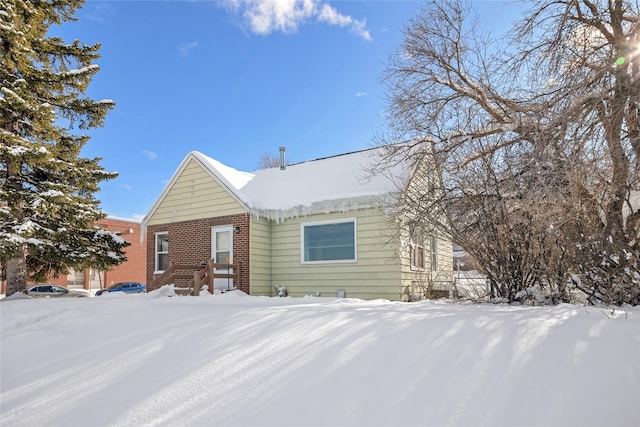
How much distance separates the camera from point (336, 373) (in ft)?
10.6

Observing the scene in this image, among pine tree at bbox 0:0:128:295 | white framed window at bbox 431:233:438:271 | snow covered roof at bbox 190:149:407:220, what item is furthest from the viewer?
white framed window at bbox 431:233:438:271

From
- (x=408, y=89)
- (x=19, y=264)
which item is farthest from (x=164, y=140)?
(x=408, y=89)

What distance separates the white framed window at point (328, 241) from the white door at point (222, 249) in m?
2.29

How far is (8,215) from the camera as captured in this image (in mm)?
8805

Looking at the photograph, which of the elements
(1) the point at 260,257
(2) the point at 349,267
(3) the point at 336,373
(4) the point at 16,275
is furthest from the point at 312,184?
(3) the point at 336,373

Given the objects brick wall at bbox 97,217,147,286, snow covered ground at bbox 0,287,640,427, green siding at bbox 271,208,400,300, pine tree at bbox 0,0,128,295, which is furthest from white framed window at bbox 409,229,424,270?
brick wall at bbox 97,217,147,286

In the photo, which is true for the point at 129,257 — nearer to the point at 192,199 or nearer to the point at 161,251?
the point at 161,251

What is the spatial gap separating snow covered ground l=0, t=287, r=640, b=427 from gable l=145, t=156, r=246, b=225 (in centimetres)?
778

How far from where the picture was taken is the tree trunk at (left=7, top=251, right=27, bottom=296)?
9.41m

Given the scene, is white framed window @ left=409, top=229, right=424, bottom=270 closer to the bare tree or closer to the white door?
the bare tree

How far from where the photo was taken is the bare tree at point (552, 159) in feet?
18.1

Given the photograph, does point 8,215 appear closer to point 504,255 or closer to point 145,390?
point 145,390

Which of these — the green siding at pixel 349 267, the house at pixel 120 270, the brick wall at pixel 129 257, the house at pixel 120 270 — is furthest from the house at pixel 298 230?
the brick wall at pixel 129 257

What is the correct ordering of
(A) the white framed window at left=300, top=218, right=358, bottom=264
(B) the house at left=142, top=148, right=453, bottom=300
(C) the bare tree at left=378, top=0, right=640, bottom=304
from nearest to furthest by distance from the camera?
(C) the bare tree at left=378, top=0, right=640, bottom=304, (B) the house at left=142, top=148, right=453, bottom=300, (A) the white framed window at left=300, top=218, right=358, bottom=264
